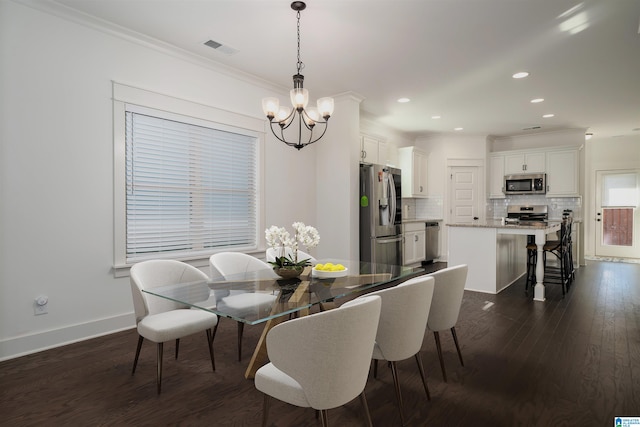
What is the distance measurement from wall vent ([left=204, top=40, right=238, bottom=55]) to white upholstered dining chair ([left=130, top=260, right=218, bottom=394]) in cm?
220

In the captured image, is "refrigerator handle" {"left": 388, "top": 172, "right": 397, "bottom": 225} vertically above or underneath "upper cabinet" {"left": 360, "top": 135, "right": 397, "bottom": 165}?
underneath

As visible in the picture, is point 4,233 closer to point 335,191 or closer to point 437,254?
point 335,191

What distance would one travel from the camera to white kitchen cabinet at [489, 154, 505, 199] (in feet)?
25.0

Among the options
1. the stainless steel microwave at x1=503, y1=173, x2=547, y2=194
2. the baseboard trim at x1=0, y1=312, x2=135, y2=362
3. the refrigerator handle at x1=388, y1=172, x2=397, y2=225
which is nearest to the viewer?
the baseboard trim at x1=0, y1=312, x2=135, y2=362

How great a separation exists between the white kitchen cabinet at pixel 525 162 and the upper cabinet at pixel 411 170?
1.85 metres

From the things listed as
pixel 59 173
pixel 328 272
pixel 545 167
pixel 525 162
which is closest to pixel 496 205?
pixel 525 162

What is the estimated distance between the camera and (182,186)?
376cm

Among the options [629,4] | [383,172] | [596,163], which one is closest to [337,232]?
[383,172]

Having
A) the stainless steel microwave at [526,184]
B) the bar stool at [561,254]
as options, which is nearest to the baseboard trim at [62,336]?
the bar stool at [561,254]

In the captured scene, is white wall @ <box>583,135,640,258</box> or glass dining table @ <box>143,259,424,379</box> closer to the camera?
glass dining table @ <box>143,259,424,379</box>

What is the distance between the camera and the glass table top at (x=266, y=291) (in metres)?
1.71

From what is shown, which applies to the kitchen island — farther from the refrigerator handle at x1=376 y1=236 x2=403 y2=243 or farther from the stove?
the stove

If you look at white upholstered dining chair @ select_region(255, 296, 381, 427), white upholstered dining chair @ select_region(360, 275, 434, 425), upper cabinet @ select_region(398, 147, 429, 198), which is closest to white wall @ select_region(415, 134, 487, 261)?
upper cabinet @ select_region(398, 147, 429, 198)

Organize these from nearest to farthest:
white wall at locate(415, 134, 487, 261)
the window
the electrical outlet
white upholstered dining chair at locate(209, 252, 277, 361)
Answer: white upholstered dining chair at locate(209, 252, 277, 361)
the electrical outlet
the window
white wall at locate(415, 134, 487, 261)
